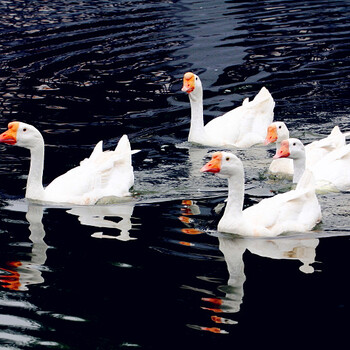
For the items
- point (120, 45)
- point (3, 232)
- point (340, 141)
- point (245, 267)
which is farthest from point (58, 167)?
point (120, 45)

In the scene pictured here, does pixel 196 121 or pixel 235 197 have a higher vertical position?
pixel 235 197

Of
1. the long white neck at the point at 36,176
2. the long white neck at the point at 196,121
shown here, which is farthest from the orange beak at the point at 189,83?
the long white neck at the point at 36,176

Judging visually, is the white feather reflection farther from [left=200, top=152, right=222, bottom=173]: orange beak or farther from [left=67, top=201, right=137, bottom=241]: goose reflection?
[left=67, top=201, right=137, bottom=241]: goose reflection

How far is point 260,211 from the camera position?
1052cm

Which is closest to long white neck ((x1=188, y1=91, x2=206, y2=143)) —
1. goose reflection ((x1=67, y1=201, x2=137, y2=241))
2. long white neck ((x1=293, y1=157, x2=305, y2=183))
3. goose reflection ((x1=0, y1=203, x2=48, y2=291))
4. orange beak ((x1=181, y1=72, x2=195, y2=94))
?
orange beak ((x1=181, y1=72, x2=195, y2=94))

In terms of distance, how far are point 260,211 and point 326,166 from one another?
6.88 feet

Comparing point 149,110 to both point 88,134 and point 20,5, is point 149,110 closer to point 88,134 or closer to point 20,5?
point 88,134

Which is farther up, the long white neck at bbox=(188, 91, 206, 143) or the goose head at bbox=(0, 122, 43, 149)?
the goose head at bbox=(0, 122, 43, 149)

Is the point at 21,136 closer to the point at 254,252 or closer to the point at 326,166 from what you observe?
the point at 254,252

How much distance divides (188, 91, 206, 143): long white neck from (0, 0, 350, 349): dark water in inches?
7.4

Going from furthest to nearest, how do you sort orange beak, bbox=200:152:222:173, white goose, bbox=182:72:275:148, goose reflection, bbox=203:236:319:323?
white goose, bbox=182:72:275:148
orange beak, bbox=200:152:222:173
goose reflection, bbox=203:236:319:323

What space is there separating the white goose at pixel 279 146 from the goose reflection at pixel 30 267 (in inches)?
149

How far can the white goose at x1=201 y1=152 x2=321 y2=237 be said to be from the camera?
403 inches

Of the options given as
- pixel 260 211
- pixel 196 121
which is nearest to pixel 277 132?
pixel 196 121
